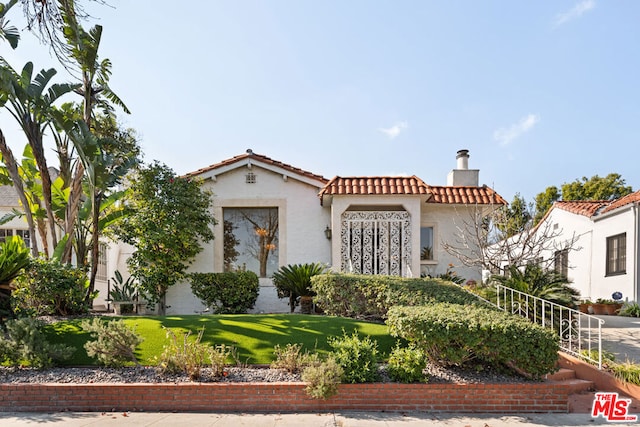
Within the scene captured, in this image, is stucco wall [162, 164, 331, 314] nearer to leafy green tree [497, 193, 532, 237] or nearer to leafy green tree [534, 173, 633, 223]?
leafy green tree [497, 193, 532, 237]

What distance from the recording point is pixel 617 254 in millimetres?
13617

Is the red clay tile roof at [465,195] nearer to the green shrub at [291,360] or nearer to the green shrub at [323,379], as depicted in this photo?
the green shrub at [291,360]

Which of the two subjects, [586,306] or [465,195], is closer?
[465,195]

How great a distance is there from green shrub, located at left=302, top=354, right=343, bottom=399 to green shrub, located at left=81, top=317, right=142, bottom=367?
305cm

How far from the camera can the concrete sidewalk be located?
4.89m

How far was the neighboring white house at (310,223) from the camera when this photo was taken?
11.2 metres

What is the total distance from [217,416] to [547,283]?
24.6ft

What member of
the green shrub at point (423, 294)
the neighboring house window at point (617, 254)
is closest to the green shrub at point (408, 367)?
the green shrub at point (423, 294)

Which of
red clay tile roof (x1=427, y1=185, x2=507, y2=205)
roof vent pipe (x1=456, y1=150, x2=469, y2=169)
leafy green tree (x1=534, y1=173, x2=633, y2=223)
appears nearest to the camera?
red clay tile roof (x1=427, y1=185, x2=507, y2=205)

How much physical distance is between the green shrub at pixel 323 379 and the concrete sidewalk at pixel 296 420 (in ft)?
1.03

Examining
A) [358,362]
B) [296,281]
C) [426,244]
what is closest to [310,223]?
[296,281]

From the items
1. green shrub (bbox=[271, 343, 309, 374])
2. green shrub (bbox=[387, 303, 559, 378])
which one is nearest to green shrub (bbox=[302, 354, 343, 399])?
green shrub (bbox=[271, 343, 309, 374])

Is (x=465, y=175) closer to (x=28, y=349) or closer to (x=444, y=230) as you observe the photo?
(x=444, y=230)

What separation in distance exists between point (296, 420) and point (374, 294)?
11.7ft
